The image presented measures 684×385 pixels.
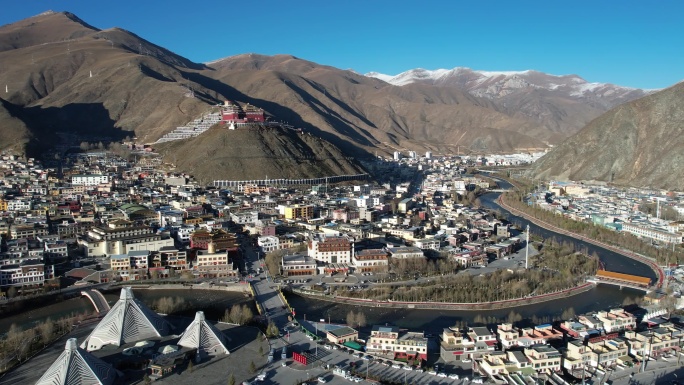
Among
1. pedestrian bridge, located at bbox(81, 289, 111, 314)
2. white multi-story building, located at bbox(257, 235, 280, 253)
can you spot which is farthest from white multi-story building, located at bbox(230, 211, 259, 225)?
pedestrian bridge, located at bbox(81, 289, 111, 314)

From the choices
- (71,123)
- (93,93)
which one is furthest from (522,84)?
(71,123)

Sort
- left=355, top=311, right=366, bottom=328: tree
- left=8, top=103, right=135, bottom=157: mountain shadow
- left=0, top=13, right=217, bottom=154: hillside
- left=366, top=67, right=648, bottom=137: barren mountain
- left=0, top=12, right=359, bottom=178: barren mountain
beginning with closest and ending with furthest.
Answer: left=355, top=311, right=366, bottom=328: tree
left=0, top=12, right=359, bottom=178: barren mountain
left=8, top=103, right=135, bottom=157: mountain shadow
left=0, top=13, right=217, bottom=154: hillside
left=366, top=67, right=648, bottom=137: barren mountain

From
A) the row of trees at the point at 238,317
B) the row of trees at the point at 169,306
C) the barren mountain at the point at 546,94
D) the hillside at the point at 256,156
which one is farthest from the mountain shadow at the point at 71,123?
the barren mountain at the point at 546,94

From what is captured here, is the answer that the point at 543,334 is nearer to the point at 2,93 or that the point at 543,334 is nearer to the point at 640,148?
the point at 640,148

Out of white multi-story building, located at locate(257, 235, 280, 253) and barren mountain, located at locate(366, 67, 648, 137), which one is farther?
barren mountain, located at locate(366, 67, 648, 137)

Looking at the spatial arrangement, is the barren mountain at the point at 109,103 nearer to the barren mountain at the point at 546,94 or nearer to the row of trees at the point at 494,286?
the row of trees at the point at 494,286

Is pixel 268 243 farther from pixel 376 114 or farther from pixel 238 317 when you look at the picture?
pixel 376 114

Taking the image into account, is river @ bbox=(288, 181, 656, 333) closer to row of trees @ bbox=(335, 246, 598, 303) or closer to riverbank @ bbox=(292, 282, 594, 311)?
riverbank @ bbox=(292, 282, 594, 311)
